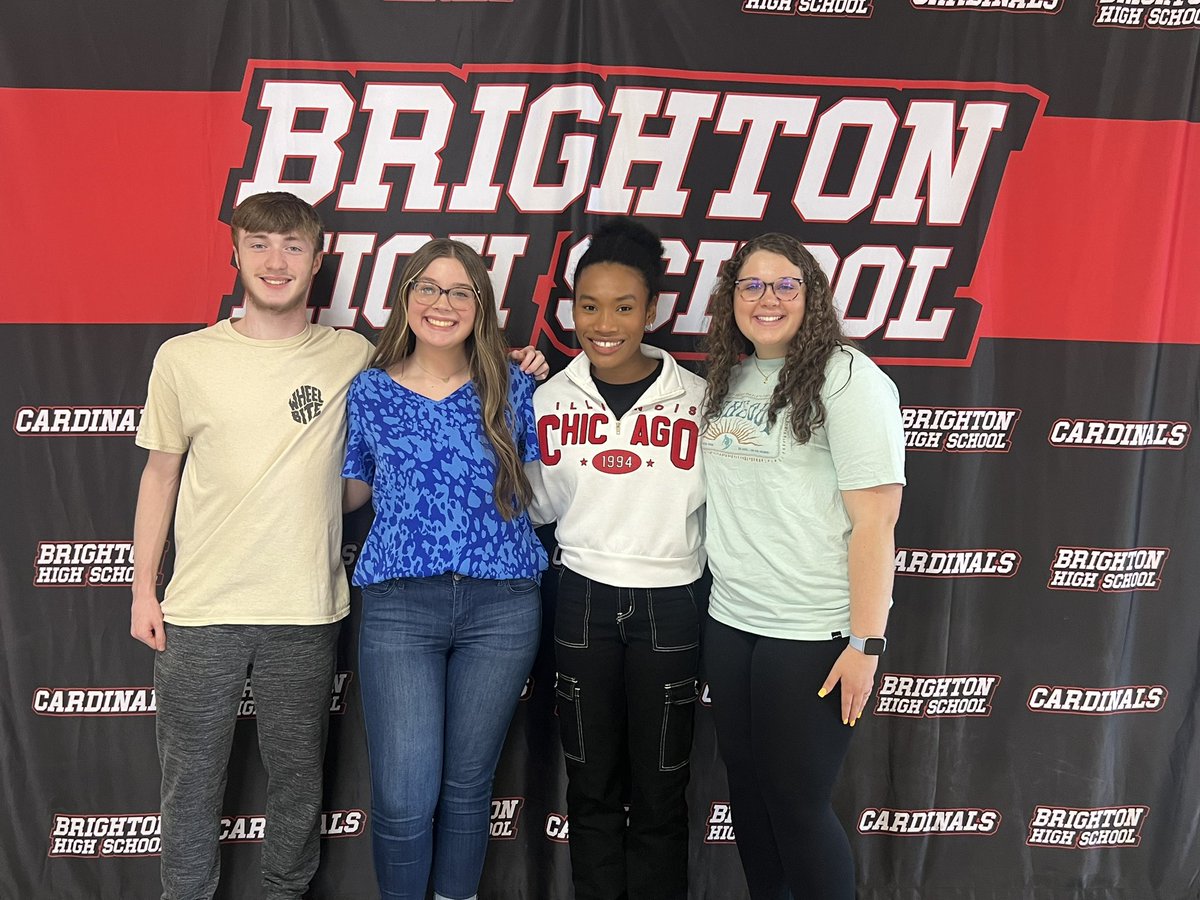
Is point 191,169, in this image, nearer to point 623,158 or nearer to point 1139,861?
point 623,158

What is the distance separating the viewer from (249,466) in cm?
191

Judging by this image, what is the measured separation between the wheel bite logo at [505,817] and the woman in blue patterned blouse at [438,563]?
482 mm

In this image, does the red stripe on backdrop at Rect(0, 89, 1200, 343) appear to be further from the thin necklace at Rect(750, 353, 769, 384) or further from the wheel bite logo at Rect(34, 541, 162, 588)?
the thin necklace at Rect(750, 353, 769, 384)

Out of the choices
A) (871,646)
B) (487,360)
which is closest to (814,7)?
(487,360)

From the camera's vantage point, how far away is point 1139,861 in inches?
99.3

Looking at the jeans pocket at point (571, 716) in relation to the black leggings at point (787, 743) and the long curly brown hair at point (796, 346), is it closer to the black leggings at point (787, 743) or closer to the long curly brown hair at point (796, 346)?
the black leggings at point (787, 743)

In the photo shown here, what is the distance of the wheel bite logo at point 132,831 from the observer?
2.37 metres

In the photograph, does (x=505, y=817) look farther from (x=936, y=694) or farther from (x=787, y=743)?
(x=936, y=694)

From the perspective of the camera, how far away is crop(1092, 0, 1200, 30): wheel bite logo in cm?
233

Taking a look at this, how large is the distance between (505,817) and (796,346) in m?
1.66

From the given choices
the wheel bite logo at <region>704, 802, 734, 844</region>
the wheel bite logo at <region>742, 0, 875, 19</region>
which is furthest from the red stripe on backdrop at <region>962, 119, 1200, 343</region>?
the wheel bite logo at <region>704, 802, 734, 844</region>

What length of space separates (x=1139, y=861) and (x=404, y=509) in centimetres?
252

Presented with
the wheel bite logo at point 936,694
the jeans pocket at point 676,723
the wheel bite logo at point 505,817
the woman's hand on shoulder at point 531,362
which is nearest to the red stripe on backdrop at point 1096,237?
the wheel bite logo at point 936,694

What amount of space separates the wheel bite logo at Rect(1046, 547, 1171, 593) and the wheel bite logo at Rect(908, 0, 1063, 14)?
1583mm
